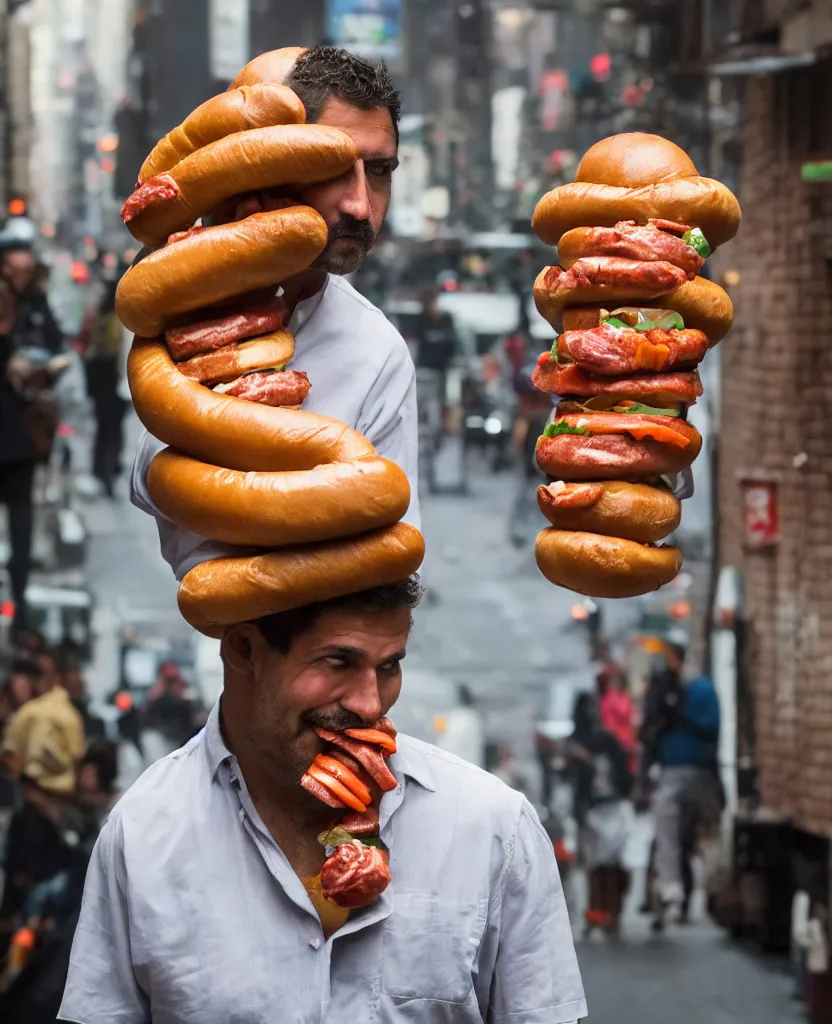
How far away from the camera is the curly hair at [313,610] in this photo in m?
2.17

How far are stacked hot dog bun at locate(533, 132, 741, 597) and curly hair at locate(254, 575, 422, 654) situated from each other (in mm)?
249

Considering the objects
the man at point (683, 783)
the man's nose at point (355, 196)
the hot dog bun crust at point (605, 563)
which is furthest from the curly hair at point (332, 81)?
the man at point (683, 783)

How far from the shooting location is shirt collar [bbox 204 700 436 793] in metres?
2.38

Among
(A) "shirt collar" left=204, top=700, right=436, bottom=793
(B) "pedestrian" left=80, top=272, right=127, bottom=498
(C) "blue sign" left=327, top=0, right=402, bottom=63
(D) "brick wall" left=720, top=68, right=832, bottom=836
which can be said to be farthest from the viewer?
(B) "pedestrian" left=80, top=272, right=127, bottom=498

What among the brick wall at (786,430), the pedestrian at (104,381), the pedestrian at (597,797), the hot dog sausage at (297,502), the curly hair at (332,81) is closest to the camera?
the hot dog sausage at (297,502)

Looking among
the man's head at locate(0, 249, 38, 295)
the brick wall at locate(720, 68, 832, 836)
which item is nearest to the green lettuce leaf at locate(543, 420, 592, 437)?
the brick wall at locate(720, 68, 832, 836)

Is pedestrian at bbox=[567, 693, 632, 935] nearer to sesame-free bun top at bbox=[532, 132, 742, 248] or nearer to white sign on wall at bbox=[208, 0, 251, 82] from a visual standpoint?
white sign on wall at bbox=[208, 0, 251, 82]

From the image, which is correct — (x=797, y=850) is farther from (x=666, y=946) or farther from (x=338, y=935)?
(x=338, y=935)

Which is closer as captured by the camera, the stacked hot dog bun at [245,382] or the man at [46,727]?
the stacked hot dog bun at [245,382]

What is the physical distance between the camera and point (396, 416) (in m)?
2.43

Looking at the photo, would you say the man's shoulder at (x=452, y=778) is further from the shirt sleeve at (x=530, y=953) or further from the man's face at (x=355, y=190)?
the man's face at (x=355, y=190)

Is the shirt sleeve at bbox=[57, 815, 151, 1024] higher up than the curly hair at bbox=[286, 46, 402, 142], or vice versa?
the curly hair at bbox=[286, 46, 402, 142]

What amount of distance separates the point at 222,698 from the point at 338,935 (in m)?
0.40

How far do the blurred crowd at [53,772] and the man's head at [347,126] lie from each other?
4847 mm
